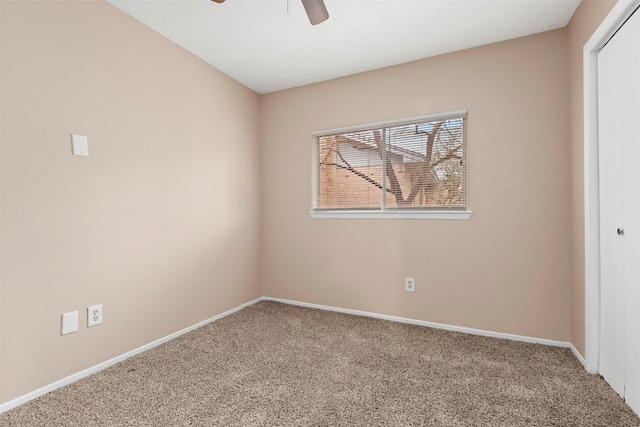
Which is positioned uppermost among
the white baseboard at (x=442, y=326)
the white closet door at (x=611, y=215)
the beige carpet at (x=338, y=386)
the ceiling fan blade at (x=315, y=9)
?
the ceiling fan blade at (x=315, y=9)

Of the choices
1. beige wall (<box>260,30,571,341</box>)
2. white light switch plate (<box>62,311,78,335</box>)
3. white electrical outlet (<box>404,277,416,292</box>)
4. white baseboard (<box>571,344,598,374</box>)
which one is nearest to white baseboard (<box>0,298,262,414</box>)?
white light switch plate (<box>62,311,78,335</box>)

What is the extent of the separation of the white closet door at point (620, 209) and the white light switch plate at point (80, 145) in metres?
2.95

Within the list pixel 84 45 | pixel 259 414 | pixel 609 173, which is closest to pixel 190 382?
pixel 259 414

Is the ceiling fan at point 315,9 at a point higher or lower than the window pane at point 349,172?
higher

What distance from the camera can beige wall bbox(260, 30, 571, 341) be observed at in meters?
2.27

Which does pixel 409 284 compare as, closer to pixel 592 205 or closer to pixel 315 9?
pixel 592 205

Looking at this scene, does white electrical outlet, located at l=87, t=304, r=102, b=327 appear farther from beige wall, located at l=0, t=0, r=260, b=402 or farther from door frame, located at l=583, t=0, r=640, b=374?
door frame, located at l=583, t=0, r=640, b=374

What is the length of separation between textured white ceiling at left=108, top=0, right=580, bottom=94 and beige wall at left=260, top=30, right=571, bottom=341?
0.19 meters

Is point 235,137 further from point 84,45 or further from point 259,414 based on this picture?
point 259,414

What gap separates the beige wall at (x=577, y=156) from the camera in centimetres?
196

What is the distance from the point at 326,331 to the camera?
2.59 m

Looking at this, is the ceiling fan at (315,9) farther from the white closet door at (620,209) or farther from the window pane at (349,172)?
the window pane at (349,172)

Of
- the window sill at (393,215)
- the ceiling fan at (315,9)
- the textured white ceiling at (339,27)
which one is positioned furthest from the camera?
the window sill at (393,215)

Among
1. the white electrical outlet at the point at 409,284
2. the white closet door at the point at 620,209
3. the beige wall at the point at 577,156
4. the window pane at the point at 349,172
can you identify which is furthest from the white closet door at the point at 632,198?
the window pane at the point at 349,172
